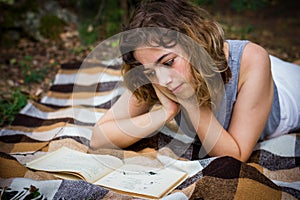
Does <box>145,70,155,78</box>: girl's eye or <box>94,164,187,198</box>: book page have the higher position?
<box>145,70,155,78</box>: girl's eye

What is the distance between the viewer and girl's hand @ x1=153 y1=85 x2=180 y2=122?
1726 mm

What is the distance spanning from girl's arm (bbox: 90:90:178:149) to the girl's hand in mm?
45

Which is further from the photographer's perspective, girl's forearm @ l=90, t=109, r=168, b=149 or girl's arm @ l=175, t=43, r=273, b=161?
girl's forearm @ l=90, t=109, r=168, b=149

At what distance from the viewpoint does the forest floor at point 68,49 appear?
2971 millimetres

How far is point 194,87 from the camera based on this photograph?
1637 millimetres

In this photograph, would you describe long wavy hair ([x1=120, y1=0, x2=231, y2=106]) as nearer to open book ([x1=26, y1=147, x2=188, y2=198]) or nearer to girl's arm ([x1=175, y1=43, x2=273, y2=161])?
girl's arm ([x1=175, y1=43, x2=273, y2=161])

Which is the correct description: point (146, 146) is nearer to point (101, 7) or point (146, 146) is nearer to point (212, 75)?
point (212, 75)

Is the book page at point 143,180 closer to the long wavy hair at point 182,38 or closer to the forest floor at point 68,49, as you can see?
the long wavy hair at point 182,38

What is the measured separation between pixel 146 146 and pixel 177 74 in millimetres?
A: 517

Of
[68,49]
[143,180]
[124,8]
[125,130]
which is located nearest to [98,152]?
[125,130]

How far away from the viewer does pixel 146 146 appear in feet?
6.40

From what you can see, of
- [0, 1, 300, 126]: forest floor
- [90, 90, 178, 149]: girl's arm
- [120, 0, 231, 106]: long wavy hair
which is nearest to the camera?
[120, 0, 231, 106]: long wavy hair

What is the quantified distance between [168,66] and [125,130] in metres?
0.45

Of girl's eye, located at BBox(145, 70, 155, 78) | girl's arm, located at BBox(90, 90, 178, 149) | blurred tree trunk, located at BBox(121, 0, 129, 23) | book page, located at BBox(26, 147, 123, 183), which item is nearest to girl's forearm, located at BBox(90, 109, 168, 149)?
girl's arm, located at BBox(90, 90, 178, 149)
